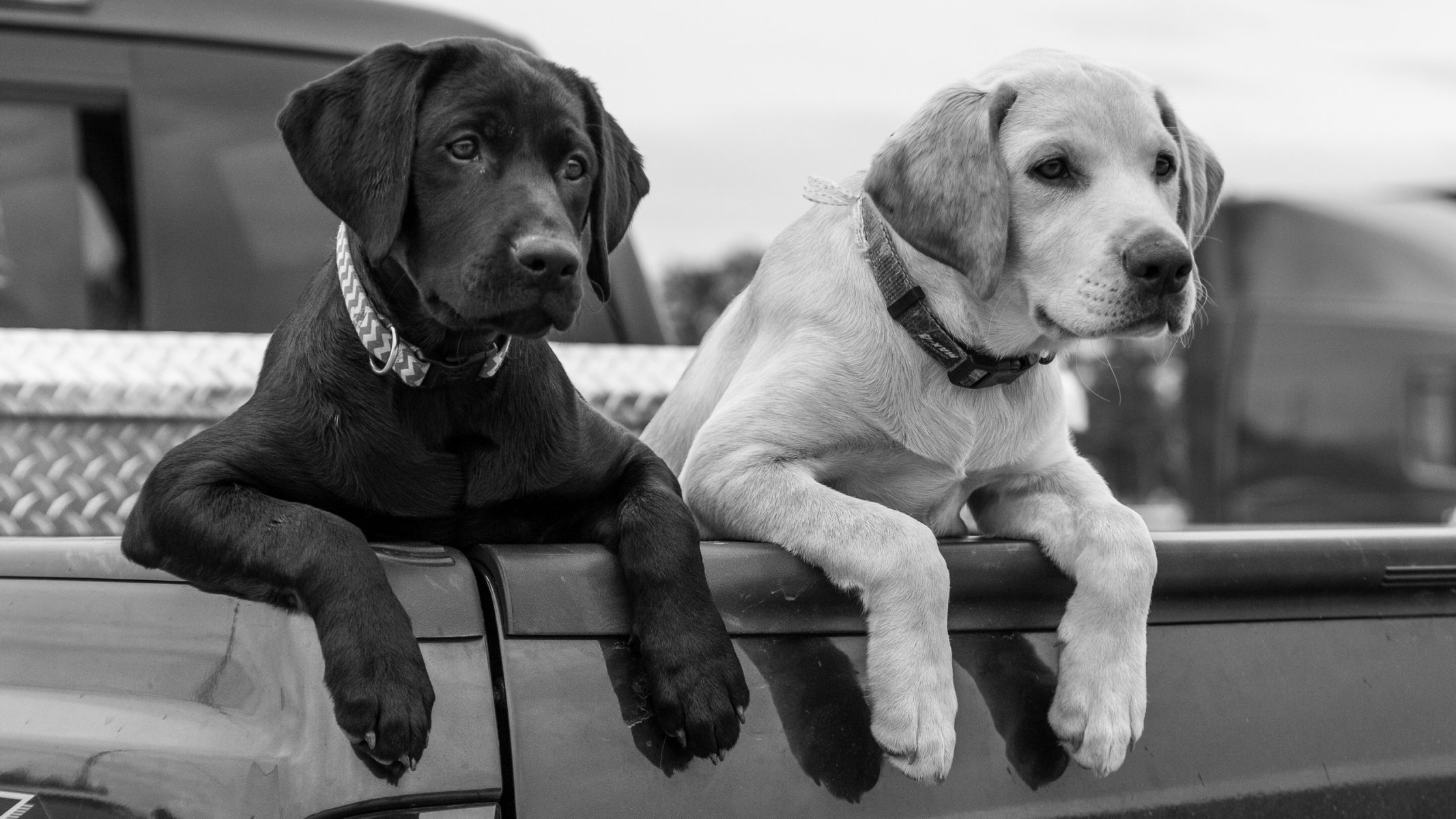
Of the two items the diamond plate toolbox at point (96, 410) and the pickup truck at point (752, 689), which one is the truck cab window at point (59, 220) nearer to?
the diamond plate toolbox at point (96, 410)

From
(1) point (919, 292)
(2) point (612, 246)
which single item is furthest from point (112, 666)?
(1) point (919, 292)

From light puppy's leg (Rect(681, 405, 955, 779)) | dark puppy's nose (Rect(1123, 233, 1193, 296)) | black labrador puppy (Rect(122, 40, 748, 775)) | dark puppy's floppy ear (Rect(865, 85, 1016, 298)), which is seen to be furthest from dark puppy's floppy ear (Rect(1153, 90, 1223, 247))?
black labrador puppy (Rect(122, 40, 748, 775))

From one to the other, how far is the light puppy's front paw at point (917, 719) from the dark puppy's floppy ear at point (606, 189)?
92 centimetres

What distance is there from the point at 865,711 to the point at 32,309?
108 inches

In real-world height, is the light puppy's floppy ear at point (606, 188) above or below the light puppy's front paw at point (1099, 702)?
above

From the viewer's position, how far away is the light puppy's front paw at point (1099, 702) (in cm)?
202

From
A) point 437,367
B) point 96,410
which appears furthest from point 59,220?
point 437,367

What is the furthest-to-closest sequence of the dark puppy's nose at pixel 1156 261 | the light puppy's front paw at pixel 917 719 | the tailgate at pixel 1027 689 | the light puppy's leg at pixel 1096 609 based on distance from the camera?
the dark puppy's nose at pixel 1156 261 → the light puppy's leg at pixel 1096 609 → the light puppy's front paw at pixel 917 719 → the tailgate at pixel 1027 689

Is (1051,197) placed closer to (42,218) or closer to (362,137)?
(362,137)

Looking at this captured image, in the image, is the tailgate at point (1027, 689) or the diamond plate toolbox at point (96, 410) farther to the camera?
the diamond plate toolbox at point (96, 410)

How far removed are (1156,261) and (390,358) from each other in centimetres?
132

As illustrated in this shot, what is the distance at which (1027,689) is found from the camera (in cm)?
211

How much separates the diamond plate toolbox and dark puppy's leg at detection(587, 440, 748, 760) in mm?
1517

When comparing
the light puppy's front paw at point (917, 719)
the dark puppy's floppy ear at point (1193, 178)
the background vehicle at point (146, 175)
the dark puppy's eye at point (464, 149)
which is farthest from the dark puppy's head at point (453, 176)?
the background vehicle at point (146, 175)
